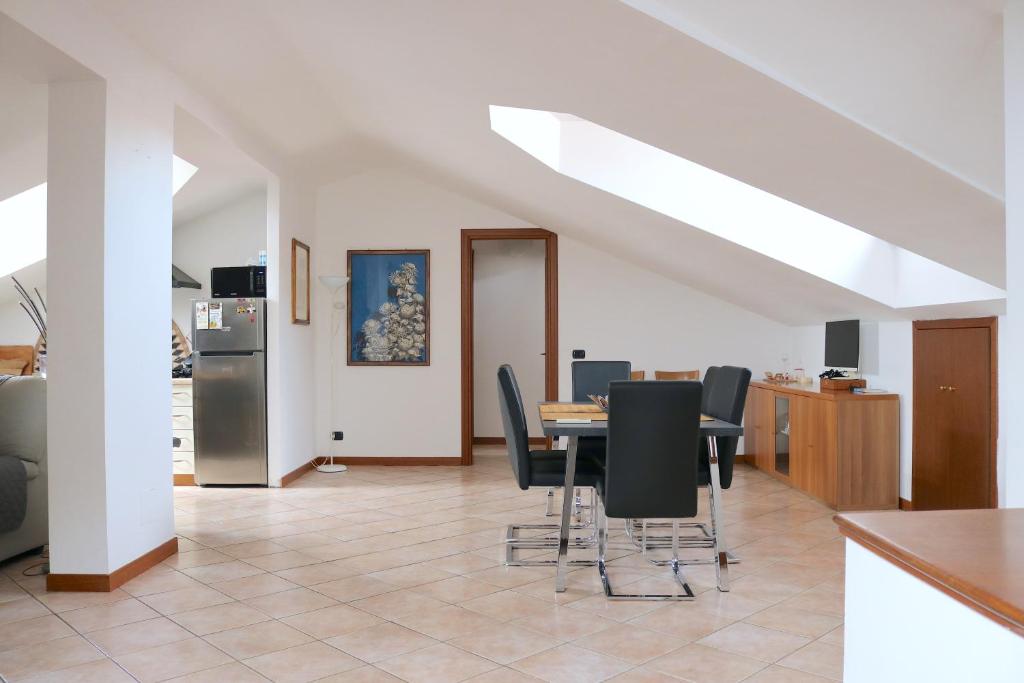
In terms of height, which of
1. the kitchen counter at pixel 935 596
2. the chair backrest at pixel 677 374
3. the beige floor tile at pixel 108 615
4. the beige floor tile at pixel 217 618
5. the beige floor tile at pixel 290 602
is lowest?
the beige floor tile at pixel 290 602

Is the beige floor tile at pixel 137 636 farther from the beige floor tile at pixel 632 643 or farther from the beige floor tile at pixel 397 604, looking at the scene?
the beige floor tile at pixel 632 643

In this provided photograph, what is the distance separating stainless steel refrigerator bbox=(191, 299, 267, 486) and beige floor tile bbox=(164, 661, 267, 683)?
11.8ft

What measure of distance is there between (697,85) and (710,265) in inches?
132

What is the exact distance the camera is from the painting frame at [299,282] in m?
6.47

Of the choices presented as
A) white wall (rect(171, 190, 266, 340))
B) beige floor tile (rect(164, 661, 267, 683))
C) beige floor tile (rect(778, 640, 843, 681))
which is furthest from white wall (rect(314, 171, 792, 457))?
beige floor tile (rect(164, 661, 267, 683))

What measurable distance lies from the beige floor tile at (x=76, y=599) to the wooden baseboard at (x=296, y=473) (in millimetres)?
2676

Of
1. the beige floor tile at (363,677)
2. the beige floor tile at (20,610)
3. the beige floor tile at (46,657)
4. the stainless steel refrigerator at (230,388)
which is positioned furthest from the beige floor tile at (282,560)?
the stainless steel refrigerator at (230,388)

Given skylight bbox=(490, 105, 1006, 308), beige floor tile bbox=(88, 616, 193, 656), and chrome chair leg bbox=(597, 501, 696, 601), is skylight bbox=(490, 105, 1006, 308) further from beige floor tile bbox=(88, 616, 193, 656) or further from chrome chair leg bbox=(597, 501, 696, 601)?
beige floor tile bbox=(88, 616, 193, 656)

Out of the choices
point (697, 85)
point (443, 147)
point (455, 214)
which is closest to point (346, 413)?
point (455, 214)

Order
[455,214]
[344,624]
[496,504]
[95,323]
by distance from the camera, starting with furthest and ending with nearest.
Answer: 1. [455,214]
2. [496,504]
3. [95,323]
4. [344,624]

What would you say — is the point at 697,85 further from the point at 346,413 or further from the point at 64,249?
the point at 346,413

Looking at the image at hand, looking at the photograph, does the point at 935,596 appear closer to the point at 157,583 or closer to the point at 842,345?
the point at 157,583

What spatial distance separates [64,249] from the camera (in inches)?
137

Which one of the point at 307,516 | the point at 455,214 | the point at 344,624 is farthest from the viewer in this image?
the point at 455,214
